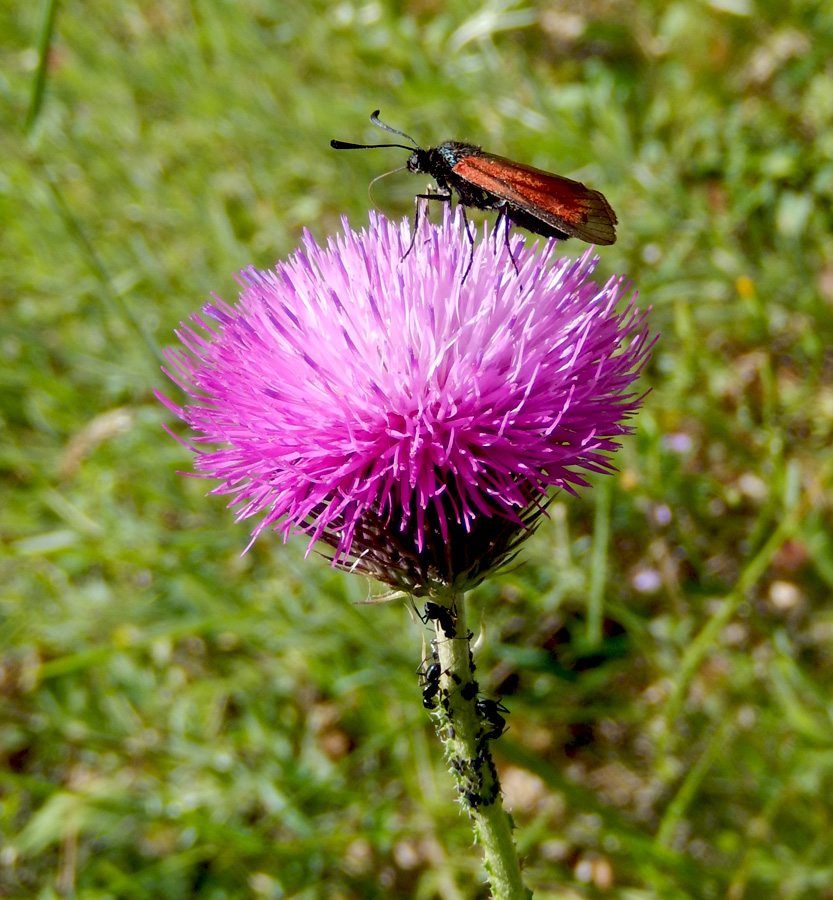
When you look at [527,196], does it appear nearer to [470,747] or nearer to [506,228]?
[506,228]

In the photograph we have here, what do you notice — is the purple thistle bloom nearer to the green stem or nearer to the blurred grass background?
the green stem

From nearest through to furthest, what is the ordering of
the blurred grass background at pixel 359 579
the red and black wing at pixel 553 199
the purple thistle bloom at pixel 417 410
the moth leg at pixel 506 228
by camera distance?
the purple thistle bloom at pixel 417 410
the red and black wing at pixel 553 199
the moth leg at pixel 506 228
the blurred grass background at pixel 359 579

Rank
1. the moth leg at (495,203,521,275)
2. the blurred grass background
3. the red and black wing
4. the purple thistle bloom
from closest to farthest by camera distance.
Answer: the purple thistle bloom < the red and black wing < the moth leg at (495,203,521,275) < the blurred grass background

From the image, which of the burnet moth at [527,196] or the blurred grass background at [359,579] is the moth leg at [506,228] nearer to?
the burnet moth at [527,196]

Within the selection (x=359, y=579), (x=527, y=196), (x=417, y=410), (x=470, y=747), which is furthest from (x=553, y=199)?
(x=359, y=579)

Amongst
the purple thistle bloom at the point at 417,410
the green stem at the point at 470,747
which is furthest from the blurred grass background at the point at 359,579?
the purple thistle bloom at the point at 417,410

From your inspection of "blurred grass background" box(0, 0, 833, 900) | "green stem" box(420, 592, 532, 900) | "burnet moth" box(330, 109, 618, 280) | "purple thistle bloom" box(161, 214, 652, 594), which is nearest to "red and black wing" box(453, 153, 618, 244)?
"burnet moth" box(330, 109, 618, 280)
